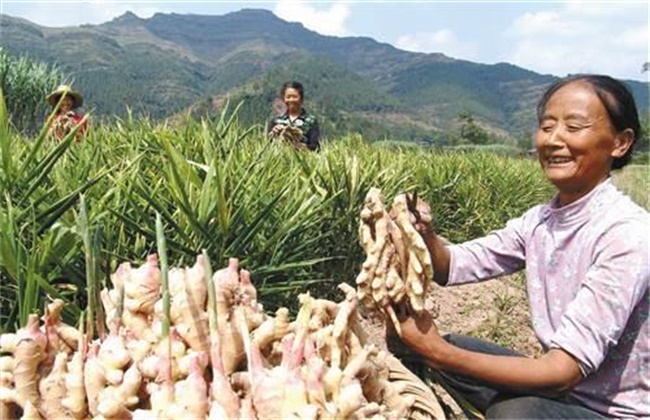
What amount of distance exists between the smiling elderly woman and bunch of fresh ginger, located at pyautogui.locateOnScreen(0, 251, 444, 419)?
0.32m

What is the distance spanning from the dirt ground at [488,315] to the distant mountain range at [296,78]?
2351 inches

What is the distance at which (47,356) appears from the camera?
854 millimetres

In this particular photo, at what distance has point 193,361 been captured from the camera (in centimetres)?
80

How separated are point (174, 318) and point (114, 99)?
88.2 metres

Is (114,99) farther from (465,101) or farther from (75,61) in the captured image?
(465,101)

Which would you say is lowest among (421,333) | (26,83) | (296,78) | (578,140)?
(296,78)

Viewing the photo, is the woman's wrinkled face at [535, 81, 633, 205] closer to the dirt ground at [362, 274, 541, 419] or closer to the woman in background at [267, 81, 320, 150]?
the dirt ground at [362, 274, 541, 419]

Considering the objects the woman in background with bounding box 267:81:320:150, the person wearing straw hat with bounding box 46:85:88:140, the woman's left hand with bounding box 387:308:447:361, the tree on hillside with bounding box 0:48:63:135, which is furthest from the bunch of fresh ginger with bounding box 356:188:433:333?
the tree on hillside with bounding box 0:48:63:135

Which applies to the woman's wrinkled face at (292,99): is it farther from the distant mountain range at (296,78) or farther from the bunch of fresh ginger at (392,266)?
the distant mountain range at (296,78)

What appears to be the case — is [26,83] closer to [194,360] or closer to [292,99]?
[292,99]

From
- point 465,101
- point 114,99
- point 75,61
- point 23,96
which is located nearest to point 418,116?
point 465,101

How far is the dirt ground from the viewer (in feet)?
12.4

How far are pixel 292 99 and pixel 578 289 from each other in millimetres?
3566

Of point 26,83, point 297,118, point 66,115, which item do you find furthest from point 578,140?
point 26,83
